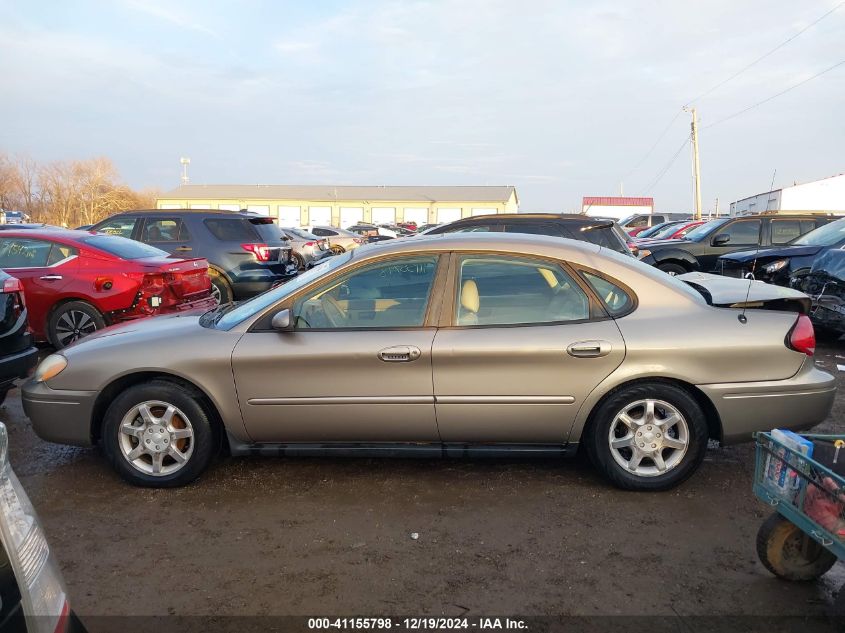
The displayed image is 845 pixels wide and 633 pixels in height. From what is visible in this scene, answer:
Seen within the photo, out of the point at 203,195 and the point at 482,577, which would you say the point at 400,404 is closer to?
the point at 482,577

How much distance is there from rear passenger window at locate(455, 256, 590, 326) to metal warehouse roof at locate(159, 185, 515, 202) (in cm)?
6985

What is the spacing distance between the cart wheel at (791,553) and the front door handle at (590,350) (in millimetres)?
1217

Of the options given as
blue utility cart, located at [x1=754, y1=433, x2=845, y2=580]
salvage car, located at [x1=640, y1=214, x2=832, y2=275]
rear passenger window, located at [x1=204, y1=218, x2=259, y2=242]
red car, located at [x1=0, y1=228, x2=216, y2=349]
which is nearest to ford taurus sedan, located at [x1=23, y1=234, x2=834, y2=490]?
blue utility cart, located at [x1=754, y1=433, x2=845, y2=580]

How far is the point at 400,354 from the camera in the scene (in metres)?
3.85

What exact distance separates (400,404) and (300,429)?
2.09 ft

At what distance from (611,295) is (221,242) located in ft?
24.9

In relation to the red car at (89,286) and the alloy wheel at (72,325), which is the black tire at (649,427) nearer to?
the red car at (89,286)

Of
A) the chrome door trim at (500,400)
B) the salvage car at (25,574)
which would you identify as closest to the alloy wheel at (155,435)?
the chrome door trim at (500,400)

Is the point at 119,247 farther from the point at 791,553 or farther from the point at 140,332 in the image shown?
the point at 791,553

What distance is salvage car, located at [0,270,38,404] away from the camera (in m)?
4.94

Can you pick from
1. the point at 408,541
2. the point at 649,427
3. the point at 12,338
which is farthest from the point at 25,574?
the point at 12,338

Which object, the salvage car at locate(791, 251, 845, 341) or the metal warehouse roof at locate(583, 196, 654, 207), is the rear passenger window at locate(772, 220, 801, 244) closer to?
the salvage car at locate(791, 251, 845, 341)

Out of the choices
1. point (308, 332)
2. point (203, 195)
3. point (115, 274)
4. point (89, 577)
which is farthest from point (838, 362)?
point (203, 195)

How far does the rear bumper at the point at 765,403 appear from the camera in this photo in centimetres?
385
